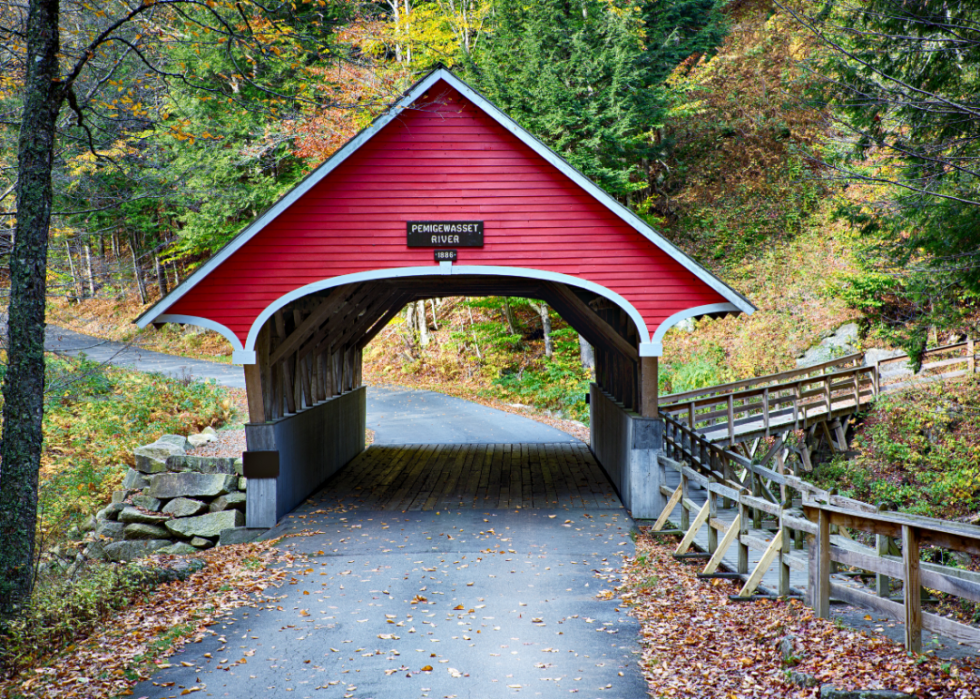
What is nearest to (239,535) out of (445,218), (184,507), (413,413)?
(184,507)

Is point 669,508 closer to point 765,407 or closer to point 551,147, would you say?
point 765,407

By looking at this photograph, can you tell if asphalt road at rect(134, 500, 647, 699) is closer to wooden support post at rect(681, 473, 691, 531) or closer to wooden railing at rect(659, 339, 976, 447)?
wooden support post at rect(681, 473, 691, 531)

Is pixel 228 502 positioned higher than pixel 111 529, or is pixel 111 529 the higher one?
pixel 228 502

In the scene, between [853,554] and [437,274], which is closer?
[853,554]

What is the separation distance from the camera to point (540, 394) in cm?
2467

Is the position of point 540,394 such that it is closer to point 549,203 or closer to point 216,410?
point 216,410

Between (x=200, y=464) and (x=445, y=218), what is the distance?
574cm

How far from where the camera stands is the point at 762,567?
6496 mm

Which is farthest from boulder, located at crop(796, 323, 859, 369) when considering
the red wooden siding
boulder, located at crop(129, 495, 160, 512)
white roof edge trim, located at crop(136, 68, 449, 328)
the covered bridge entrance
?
boulder, located at crop(129, 495, 160, 512)

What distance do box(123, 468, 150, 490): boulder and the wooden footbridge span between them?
27.4ft

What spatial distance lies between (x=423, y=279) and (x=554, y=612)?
22.8 feet

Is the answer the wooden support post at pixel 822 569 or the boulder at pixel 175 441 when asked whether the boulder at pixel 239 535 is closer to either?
the boulder at pixel 175 441

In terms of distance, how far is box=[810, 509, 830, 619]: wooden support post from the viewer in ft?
18.4

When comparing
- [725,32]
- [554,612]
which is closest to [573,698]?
[554,612]
